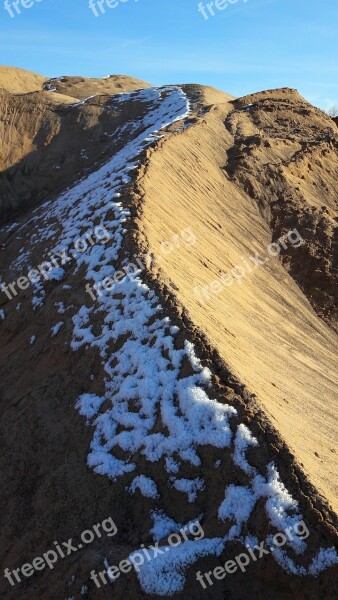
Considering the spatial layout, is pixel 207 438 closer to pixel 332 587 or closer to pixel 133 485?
pixel 133 485

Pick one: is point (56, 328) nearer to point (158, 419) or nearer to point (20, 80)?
point (158, 419)

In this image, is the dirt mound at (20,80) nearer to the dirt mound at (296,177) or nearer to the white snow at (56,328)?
the dirt mound at (296,177)

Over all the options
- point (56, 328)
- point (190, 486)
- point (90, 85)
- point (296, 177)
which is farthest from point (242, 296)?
point (90, 85)

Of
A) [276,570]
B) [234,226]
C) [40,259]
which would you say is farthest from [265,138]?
[276,570]

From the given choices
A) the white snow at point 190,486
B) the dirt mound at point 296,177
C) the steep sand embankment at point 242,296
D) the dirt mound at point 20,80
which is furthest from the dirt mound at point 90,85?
the white snow at point 190,486

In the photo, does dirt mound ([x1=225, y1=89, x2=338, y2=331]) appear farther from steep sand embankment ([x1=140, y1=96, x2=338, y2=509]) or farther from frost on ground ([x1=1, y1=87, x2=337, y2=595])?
frost on ground ([x1=1, y1=87, x2=337, y2=595])

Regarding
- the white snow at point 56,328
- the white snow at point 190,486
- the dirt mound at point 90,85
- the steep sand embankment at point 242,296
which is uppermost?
the dirt mound at point 90,85

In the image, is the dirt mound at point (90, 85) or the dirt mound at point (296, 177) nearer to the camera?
the dirt mound at point (296, 177)
